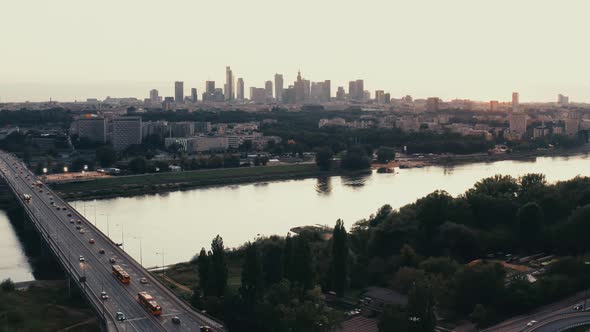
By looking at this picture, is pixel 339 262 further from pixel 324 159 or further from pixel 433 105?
pixel 433 105

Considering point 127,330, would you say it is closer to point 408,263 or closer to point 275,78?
point 408,263

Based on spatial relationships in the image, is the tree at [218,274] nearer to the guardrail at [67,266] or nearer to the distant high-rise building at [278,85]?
the guardrail at [67,266]

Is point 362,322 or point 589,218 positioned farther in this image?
point 589,218

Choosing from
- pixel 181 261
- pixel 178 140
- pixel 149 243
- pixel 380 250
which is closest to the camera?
pixel 380 250

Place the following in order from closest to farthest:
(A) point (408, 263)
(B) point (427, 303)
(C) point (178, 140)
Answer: (B) point (427, 303) → (A) point (408, 263) → (C) point (178, 140)

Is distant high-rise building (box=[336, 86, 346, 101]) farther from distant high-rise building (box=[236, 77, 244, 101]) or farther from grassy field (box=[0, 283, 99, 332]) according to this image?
grassy field (box=[0, 283, 99, 332])

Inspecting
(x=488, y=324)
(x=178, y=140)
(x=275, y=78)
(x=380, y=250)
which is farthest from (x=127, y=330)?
(x=275, y=78)

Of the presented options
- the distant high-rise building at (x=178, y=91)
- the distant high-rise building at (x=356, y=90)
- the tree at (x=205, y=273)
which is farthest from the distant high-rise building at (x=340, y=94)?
the tree at (x=205, y=273)

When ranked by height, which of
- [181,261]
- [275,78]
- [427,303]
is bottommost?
[181,261]
